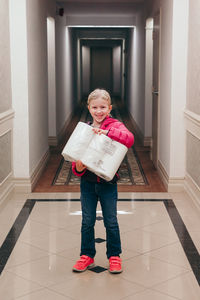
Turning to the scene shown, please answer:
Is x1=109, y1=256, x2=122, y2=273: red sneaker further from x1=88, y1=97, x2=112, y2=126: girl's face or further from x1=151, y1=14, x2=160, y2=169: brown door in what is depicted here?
x1=151, y1=14, x2=160, y2=169: brown door

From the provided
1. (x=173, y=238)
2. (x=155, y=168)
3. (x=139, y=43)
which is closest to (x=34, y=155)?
(x=155, y=168)

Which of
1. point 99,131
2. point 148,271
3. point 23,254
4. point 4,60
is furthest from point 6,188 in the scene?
point 99,131

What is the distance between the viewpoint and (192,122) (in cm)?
493

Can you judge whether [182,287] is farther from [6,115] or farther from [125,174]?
[125,174]

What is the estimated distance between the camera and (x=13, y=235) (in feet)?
13.1

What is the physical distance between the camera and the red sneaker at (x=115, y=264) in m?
3.22

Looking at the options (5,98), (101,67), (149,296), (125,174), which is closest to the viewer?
(149,296)

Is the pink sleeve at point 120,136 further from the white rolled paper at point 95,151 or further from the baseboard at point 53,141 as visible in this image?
the baseboard at point 53,141

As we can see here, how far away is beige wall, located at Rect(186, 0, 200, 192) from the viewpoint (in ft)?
15.6

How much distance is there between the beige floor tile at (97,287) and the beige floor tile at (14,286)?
0.16 m

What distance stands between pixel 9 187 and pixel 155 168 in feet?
7.76

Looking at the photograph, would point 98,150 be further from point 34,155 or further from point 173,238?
point 34,155

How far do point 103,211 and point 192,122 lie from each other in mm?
2078

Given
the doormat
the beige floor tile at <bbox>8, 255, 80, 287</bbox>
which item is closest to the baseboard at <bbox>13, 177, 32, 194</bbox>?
the doormat
